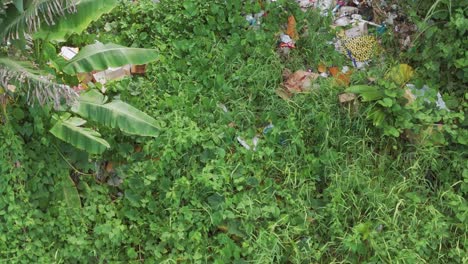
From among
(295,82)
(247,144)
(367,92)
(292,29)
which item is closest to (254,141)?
(247,144)

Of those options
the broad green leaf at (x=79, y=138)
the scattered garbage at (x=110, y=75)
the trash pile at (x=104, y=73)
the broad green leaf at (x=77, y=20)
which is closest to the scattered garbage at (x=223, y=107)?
the trash pile at (x=104, y=73)

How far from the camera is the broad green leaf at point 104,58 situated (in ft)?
13.2

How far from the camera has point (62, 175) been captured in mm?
4023

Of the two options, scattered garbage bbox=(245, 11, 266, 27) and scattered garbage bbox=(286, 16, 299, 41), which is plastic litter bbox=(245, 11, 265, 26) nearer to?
scattered garbage bbox=(245, 11, 266, 27)

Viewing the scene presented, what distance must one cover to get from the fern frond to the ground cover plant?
17 centimetres

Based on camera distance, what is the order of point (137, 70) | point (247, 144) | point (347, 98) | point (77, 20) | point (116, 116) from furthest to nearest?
1. point (137, 70)
2. point (347, 98)
3. point (247, 144)
4. point (116, 116)
5. point (77, 20)

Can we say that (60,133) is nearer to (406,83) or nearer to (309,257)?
(309,257)

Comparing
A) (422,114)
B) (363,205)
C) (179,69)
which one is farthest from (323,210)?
(179,69)

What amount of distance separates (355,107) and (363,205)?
2.62 feet

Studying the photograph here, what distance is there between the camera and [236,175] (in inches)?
165

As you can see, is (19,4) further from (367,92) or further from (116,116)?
(367,92)

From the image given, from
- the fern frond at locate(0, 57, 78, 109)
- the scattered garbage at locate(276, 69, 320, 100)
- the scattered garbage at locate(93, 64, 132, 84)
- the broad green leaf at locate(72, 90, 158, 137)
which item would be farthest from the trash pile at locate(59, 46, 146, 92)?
the scattered garbage at locate(276, 69, 320, 100)

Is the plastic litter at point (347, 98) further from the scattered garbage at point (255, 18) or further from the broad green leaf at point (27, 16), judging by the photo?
the broad green leaf at point (27, 16)

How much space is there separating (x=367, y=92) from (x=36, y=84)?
235 cm
